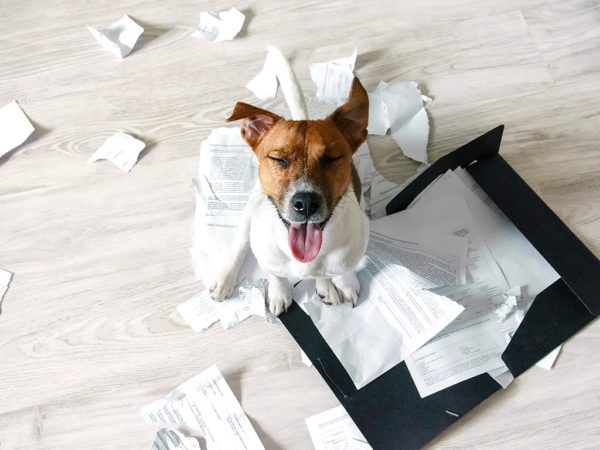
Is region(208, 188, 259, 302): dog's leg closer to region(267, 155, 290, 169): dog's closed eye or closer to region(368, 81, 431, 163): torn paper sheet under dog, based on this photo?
region(267, 155, 290, 169): dog's closed eye

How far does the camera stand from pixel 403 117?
198 centimetres

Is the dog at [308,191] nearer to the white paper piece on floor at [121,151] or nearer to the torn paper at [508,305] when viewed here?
the torn paper at [508,305]

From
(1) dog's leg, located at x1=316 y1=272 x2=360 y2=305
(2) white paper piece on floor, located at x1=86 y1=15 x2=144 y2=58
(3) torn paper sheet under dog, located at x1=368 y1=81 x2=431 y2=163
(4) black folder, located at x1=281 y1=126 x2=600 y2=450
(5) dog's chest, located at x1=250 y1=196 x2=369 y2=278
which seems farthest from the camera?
(2) white paper piece on floor, located at x1=86 y1=15 x2=144 y2=58

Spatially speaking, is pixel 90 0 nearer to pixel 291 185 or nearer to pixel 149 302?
pixel 149 302

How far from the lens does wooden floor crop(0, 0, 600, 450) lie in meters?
1.63

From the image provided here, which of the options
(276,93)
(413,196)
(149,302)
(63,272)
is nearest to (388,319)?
(413,196)

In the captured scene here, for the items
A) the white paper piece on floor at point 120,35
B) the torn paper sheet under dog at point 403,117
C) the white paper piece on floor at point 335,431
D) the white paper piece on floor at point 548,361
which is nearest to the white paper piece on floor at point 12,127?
the white paper piece on floor at point 120,35

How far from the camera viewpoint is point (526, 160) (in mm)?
1929

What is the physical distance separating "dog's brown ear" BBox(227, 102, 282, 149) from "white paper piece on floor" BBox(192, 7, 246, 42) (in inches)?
36.1

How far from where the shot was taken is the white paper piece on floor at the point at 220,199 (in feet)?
5.85

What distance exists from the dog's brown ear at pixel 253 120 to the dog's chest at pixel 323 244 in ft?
0.56

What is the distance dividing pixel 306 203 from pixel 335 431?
773 millimetres

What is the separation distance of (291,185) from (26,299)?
1.11m

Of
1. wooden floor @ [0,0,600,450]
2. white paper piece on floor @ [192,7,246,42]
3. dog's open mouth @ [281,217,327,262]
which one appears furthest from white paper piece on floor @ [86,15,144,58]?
dog's open mouth @ [281,217,327,262]
